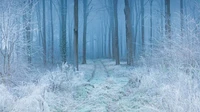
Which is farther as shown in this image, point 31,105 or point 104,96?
point 104,96

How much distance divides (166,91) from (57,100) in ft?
9.75

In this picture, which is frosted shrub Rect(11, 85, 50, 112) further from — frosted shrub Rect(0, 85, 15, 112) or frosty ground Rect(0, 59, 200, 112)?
frosted shrub Rect(0, 85, 15, 112)

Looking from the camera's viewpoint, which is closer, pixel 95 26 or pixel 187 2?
pixel 187 2

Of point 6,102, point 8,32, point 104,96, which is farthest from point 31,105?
point 8,32

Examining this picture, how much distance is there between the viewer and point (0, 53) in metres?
9.56

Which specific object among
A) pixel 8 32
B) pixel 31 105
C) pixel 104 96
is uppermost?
pixel 8 32

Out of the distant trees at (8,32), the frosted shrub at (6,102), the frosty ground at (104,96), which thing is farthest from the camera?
the distant trees at (8,32)

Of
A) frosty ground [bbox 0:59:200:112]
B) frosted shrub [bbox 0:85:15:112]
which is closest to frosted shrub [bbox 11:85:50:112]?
frosty ground [bbox 0:59:200:112]

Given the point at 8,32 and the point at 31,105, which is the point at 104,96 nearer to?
the point at 31,105

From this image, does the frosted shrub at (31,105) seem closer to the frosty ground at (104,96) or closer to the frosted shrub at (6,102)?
the frosty ground at (104,96)

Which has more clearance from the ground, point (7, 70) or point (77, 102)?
point (7, 70)

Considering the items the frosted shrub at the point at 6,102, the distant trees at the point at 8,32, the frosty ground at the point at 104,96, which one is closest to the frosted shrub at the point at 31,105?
the frosty ground at the point at 104,96

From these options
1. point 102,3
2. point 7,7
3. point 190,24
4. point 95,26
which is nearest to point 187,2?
point 102,3

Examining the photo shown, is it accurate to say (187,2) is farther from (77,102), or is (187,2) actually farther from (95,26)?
(77,102)
